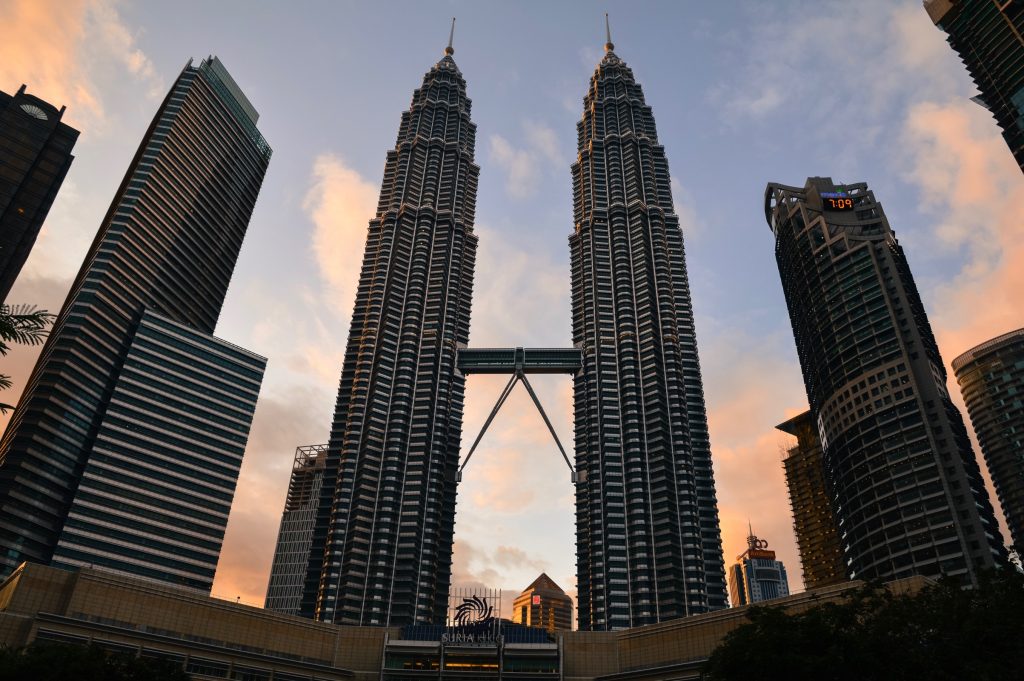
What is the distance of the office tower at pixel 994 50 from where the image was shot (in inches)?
6560

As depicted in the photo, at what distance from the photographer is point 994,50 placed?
17338cm

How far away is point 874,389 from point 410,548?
124 m

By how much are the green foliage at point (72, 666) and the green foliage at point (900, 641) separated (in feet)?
155

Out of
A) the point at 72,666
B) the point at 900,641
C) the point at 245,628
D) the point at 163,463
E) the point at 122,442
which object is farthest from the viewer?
the point at 163,463

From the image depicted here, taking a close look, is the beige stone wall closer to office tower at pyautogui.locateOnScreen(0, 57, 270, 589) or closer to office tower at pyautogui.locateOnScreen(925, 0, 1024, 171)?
office tower at pyautogui.locateOnScreen(0, 57, 270, 589)

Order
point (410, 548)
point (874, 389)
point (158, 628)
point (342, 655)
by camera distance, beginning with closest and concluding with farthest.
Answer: point (158, 628)
point (342, 655)
point (874, 389)
point (410, 548)

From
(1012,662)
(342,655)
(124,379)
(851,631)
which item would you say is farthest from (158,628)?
(124,379)

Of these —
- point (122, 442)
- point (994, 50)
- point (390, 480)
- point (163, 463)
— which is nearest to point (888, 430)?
point (994, 50)

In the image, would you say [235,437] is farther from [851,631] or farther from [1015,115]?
[1015,115]

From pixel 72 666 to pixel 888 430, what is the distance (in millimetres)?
165292

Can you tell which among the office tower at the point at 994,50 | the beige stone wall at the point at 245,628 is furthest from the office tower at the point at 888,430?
the beige stone wall at the point at 245,628

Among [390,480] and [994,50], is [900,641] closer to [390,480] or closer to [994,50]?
[390,480]

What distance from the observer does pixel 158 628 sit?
308 feet

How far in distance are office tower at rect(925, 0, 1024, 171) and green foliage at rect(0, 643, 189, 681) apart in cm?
19119
